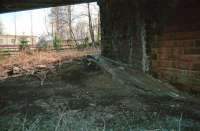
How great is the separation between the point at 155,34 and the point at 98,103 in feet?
9.49

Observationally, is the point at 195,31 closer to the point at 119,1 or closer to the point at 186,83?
the point at 186,83

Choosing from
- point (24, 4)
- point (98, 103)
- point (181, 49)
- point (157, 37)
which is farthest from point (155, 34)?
point (24, 4)

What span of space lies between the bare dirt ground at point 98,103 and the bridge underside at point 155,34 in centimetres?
38

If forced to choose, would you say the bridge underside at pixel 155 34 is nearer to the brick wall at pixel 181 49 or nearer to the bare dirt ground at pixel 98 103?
the brick wall at pixel 181 49

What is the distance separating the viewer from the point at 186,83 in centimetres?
785

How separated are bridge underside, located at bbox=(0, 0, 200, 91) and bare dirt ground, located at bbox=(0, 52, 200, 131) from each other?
0.38 m

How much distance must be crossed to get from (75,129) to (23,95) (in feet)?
10.6

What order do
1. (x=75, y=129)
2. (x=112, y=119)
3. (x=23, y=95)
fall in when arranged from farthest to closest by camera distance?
1. (x=23, y=95)
2. (x=112, y=119)
3. (x=75, y=129)

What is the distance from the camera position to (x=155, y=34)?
29.5ft

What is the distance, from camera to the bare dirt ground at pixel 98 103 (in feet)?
18.4

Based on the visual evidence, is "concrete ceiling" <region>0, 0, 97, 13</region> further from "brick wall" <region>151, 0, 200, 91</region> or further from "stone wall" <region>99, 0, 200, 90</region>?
"brick wall" <region>151, 0, 200, 91</region>

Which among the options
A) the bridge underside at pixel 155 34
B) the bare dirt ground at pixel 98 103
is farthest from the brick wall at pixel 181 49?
the bare dirt ground at pixel 98 103

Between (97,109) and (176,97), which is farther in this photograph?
(176,97)

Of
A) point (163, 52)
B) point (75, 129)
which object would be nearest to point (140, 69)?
point (163, 52)
